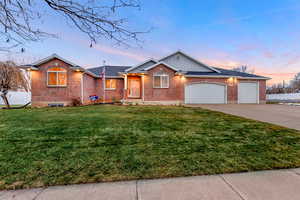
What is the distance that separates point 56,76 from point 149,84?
8478 mm

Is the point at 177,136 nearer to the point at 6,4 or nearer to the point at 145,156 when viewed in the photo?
the point at 145,156

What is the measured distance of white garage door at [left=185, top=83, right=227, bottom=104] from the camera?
1404 cm

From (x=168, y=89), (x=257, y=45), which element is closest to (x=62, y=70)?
(x=168, y=89)

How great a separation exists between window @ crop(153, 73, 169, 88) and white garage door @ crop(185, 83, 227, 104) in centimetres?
241

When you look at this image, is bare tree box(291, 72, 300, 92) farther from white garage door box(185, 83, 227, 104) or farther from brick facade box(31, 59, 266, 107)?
white garage door box(185, 83, 227, 104)

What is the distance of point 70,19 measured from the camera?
274cm

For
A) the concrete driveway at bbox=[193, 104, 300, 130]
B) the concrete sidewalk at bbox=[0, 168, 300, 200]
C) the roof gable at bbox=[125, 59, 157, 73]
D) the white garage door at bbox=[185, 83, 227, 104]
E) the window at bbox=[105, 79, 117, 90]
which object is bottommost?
the concrete sidewalk at bbox=[0, 168, 300, 200]

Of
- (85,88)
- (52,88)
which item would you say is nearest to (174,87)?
(85,88)

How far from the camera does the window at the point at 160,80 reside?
506 inches

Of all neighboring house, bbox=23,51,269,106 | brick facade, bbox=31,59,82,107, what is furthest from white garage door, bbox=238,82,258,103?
brick facade, bbox=31,59,82,107

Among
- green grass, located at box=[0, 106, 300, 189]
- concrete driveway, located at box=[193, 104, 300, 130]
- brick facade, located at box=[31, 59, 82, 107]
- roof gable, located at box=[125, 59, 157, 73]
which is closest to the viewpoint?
green grass, located at box=[0, 106, 300, 189]

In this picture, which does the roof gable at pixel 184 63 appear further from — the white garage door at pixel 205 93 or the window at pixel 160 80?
the window at pixel 160 80

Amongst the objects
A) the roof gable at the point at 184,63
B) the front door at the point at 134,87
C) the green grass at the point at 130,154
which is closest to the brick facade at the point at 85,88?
the front door at the point at 134,87

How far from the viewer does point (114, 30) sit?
291cm
